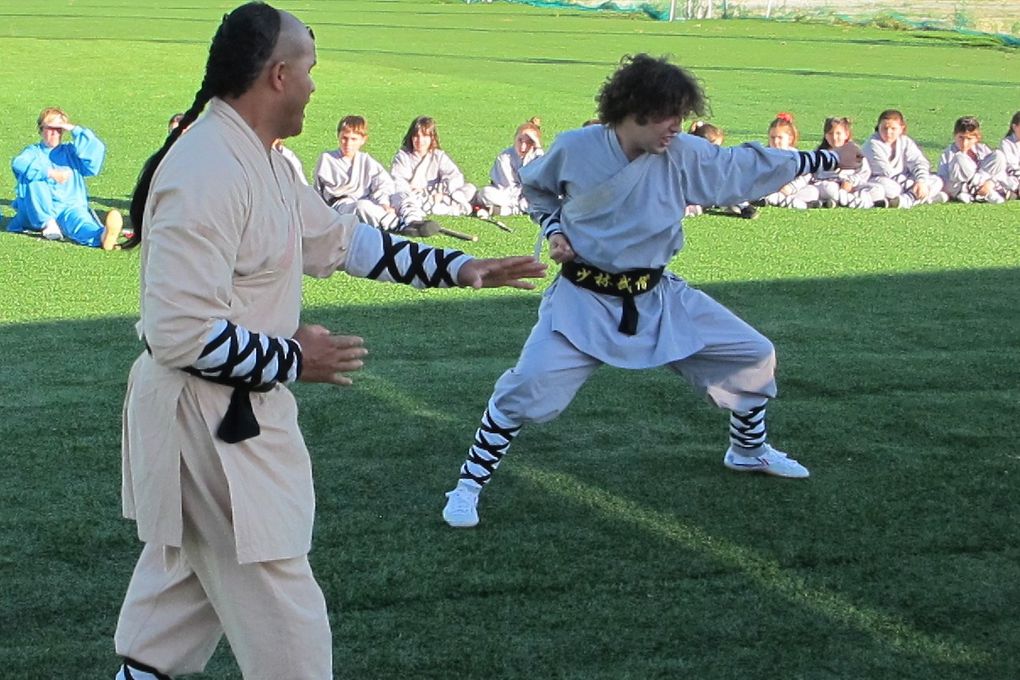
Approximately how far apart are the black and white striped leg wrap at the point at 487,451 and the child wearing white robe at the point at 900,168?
8.42m

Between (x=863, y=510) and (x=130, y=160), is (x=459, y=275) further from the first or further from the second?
Answer: (x=130, y=160)

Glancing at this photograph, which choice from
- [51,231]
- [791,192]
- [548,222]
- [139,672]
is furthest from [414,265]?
[791,192]

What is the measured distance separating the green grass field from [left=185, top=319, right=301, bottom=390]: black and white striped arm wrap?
119cm

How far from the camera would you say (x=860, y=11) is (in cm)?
4284

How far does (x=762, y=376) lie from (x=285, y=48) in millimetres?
2661

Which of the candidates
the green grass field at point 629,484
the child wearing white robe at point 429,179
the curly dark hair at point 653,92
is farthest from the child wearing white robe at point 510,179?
the curly dark hair at point 653,92

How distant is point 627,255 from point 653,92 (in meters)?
0.56

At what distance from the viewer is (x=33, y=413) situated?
229 inches

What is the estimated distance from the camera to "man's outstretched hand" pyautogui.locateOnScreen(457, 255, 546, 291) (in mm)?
3193

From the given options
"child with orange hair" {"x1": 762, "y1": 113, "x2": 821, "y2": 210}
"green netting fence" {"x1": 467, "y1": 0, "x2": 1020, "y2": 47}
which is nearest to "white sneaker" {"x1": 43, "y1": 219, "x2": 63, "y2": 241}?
"child with orange hair" {"x1": 762, "y1": 113, "x2": 821, "y2": 210}

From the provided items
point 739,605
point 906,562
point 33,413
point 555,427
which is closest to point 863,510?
point 906,562

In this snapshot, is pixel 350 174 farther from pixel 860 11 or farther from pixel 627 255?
pixel 860 11

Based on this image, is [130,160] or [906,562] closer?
[906,562]

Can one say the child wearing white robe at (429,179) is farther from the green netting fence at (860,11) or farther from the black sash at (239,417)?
the green netting fence at (860,11)
